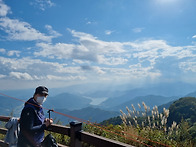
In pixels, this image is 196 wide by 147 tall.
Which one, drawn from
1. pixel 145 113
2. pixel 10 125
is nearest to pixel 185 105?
pixel 145 113

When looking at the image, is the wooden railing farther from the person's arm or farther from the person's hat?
the person's hat

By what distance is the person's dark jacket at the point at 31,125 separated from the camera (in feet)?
9.68

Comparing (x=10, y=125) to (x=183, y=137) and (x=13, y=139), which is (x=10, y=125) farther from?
(x=183, y=137)

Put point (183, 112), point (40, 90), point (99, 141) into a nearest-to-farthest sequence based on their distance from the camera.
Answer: point (99, 141) → point (40, 90) → point (183, 112)

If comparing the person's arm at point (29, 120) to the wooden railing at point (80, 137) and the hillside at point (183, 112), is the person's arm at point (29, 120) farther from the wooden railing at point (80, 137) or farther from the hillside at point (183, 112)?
the hillside at point (183, 112)

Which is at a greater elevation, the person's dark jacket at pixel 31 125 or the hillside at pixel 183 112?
the person's dark jacket at pixel 31 125

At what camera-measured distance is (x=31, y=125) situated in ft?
9.64

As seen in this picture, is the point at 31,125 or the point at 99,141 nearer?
the point at 99,141

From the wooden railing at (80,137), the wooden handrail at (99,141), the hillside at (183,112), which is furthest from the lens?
the hillside at (183,112)

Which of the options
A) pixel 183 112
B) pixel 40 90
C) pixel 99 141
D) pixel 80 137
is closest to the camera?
pixel 99 141

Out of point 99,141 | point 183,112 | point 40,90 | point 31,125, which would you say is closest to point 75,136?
point 99,141

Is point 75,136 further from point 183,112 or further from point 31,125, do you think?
point 183,112

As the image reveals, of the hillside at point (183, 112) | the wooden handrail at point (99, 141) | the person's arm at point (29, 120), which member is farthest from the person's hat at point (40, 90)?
the hillside at point (183, 112)

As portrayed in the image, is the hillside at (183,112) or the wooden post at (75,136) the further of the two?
the hillside at (183,112)
